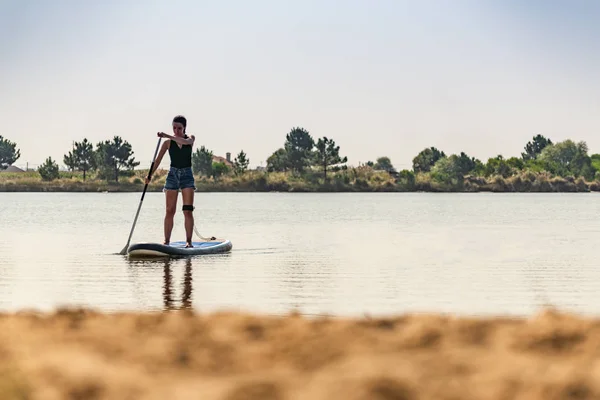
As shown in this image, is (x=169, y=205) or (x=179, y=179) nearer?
(x=179, y=179)

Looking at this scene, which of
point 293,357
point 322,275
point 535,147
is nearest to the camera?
point 293,357

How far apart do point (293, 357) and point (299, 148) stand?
121594 millimetres

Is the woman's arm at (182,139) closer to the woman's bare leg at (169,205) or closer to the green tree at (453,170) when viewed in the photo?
the woman's bare leg at (169,205)

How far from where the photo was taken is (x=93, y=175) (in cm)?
12788

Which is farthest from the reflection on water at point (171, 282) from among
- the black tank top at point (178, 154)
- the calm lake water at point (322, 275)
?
the black tank top at point (178, 154)

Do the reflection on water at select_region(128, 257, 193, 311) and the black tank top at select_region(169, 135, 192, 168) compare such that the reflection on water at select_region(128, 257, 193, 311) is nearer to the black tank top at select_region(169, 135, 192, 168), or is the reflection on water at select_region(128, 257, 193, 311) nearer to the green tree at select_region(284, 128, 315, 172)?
the black tank top at select_region(169, 135, 192, 168)

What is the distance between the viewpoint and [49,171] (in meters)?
127

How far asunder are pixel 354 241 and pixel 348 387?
19193mm

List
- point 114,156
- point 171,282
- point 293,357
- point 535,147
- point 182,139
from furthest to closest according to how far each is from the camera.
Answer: point 535,147 → point 114,156 → point 182,139 → point 171,282 → point 293,357

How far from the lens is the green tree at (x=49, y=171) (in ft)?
415

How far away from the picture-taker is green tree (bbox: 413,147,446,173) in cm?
15088

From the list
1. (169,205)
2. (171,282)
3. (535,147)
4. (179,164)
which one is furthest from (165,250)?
(535,147)

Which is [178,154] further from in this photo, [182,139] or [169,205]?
[169,205]

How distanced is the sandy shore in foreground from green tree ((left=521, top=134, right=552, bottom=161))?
15929 cm
